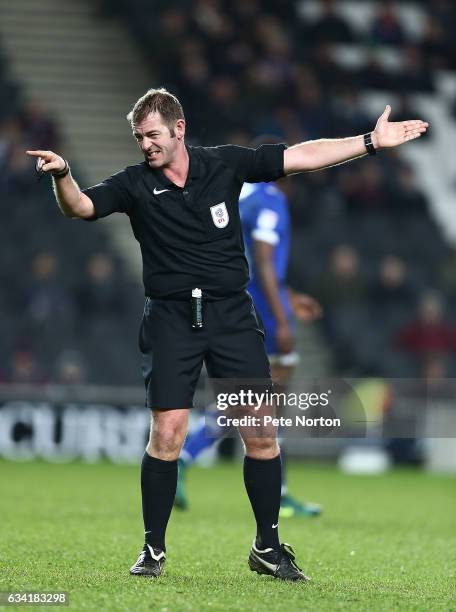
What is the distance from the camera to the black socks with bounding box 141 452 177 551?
226 inches

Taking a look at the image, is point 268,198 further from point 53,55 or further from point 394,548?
point 53,55

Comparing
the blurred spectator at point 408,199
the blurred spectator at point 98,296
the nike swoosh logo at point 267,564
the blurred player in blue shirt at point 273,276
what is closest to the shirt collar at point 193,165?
the nike swoosh logo at point 267,564

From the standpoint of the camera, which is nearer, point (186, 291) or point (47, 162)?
point (47, 162)

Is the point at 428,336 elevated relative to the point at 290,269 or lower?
lower

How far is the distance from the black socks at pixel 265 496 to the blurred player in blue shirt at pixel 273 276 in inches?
114

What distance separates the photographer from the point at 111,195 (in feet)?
18.6

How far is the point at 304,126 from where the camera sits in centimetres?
1856

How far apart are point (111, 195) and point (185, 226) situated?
328 mm

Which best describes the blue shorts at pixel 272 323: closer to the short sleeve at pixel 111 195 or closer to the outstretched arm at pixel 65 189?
the short sleeve at pixel 111 195

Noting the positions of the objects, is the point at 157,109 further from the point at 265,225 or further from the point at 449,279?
the point at 449,279

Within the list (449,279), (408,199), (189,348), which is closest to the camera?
(189,348)

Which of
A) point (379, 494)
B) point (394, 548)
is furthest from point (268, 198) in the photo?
point (379, 494)

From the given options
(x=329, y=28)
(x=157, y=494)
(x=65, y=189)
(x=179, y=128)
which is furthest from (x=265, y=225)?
(x=329, y=28)

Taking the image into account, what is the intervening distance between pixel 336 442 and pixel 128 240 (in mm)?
4618
